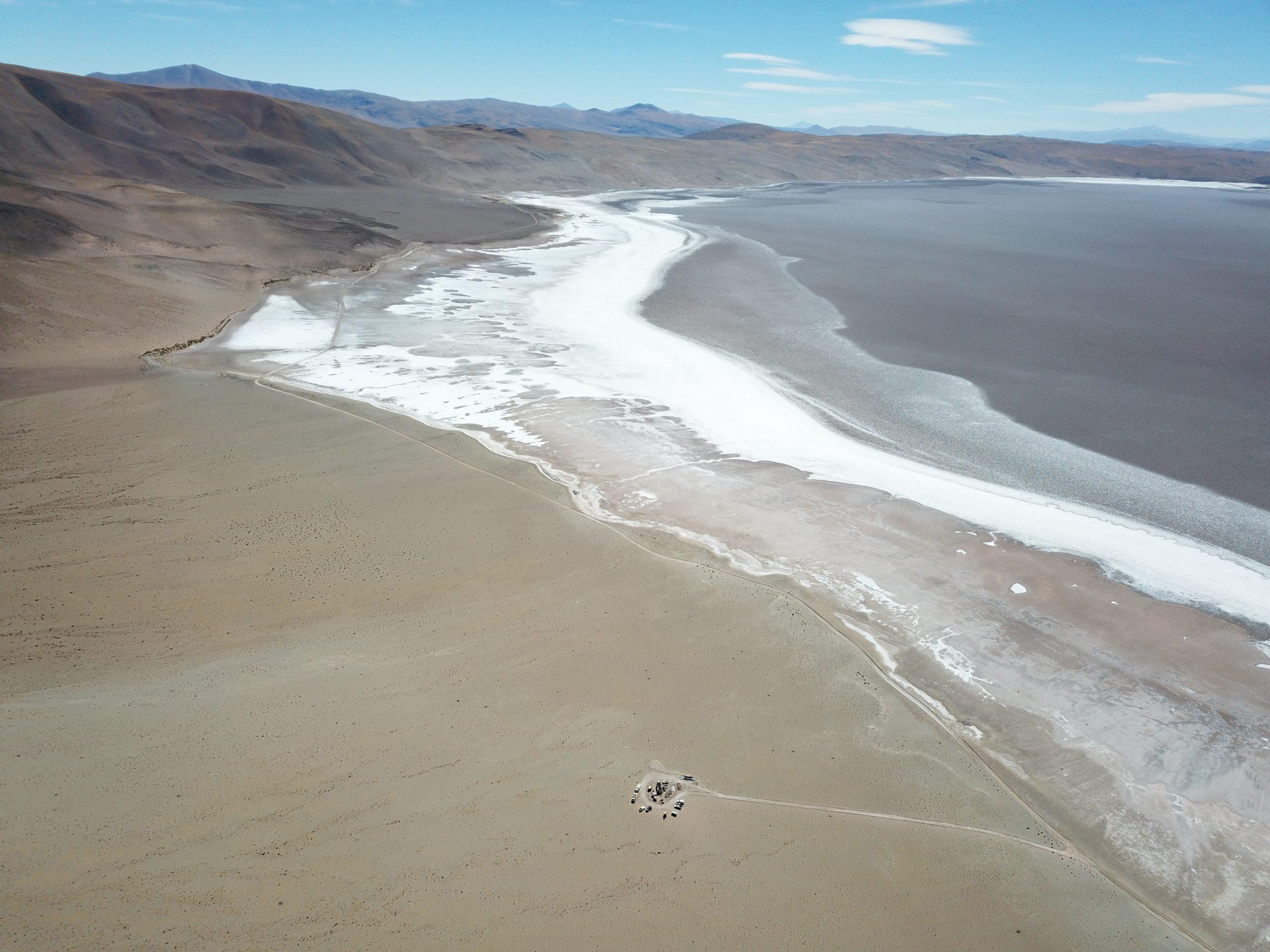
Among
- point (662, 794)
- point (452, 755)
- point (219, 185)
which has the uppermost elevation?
point (219, 185)

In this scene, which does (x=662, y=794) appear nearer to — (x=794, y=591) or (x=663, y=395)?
→ (x=794, y=591)

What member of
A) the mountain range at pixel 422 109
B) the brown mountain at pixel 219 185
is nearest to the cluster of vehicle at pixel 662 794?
the brown mountain at pixel 219 185

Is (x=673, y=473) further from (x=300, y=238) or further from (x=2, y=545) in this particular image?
(x=300, y=238)

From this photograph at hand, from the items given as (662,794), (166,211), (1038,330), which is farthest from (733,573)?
(166,211)

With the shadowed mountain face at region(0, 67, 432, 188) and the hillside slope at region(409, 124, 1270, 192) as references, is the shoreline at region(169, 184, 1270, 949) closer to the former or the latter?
the shadowed mountain face at region(0, 67, 432, 188)

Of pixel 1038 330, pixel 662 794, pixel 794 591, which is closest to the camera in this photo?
pixel 662 794

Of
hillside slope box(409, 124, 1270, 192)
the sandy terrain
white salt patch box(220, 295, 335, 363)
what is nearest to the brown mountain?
hillside slope box(409, 124, 1270, 192)
